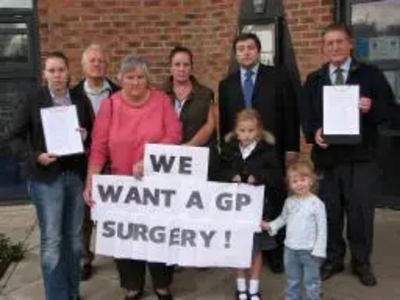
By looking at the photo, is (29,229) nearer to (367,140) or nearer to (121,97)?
(121,97)

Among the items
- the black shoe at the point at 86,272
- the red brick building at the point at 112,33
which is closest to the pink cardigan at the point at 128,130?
the black shoe at the point at 86,272

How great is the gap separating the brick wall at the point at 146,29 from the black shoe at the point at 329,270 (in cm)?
334

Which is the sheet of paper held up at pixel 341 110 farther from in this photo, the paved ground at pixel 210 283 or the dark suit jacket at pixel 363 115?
the paved ground at pixel 210 283

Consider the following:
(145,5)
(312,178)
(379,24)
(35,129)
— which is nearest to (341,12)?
(379,24)

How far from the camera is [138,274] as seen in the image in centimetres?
521

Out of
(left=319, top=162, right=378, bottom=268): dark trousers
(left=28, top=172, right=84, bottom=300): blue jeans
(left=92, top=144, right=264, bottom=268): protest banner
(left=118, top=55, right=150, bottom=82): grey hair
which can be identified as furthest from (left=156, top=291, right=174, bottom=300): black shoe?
(left=118, top=55, right=150, bottom=82): grey hair

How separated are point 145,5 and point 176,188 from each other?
13.3 ft

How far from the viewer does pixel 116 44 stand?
8398 mm

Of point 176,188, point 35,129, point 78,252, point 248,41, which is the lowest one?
point 78,252

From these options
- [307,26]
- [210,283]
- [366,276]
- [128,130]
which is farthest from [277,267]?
[307,26]

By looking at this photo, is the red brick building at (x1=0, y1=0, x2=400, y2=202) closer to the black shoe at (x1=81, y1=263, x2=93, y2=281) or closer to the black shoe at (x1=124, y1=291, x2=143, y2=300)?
the black shoe at (x1=81, y1=263, x2=93, y2=281)

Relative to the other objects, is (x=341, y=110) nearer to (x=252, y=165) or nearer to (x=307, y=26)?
(x=252, y=165)

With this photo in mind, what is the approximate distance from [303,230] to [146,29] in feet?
14.8

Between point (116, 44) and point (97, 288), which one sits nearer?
point (97, 288)
